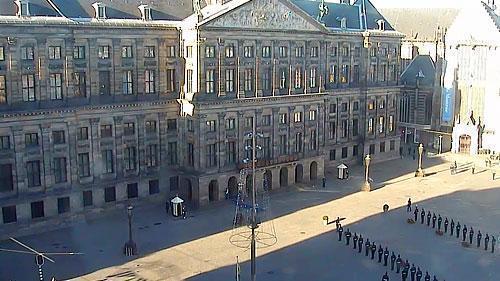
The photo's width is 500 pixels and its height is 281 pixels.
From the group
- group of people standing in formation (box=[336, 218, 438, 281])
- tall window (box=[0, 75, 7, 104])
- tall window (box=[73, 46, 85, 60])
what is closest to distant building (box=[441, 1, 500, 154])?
group of people standing in formation (box=[336, 218, 438, 281])

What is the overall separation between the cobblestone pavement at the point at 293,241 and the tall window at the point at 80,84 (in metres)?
11.8

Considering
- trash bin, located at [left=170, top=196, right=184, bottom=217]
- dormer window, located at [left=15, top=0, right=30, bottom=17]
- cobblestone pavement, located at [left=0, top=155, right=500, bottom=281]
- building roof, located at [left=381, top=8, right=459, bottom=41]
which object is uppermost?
building roof, located at [left=381, top=8, right=459, bottom=41]

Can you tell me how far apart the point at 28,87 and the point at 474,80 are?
65237 millimetres

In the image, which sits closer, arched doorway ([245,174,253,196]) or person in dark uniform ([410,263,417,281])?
person in dark uniform ([410,263,417,281])

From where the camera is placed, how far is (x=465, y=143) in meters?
89.4

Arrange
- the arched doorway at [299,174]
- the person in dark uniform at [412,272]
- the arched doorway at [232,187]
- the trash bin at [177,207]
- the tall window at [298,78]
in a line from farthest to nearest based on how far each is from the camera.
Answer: the arched doorway at [299,174], the tall window at [298,78], the arched doorway at [232,187], the trash bin at [177,207], the person in dark uniform at [412,272]

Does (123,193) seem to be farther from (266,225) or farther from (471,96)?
(471,96)

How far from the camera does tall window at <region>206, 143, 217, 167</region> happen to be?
6012 centimetres

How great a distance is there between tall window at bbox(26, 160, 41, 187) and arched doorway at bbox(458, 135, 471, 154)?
206ft

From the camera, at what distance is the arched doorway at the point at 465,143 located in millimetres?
89044

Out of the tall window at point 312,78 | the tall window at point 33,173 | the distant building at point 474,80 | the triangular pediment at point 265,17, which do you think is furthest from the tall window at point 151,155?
the distant building at point 474,80

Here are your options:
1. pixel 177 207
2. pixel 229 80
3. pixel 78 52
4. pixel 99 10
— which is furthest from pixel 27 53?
pixel 229 80

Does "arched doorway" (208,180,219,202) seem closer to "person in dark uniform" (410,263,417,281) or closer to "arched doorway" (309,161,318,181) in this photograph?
"arched doorway" (309,161,318,181)

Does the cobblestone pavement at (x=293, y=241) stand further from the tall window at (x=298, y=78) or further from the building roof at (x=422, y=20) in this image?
the building roof at (x=422, y=20)
